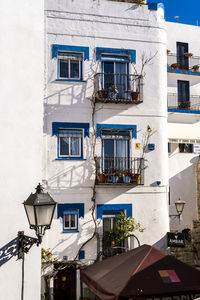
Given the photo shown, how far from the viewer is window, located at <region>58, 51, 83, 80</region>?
14098 millimetres

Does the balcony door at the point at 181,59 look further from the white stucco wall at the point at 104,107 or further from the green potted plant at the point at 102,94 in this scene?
the green potted plant at the point at 102,94

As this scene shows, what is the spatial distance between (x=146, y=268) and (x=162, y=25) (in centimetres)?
1117

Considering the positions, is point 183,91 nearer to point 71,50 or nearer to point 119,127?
point 119,127

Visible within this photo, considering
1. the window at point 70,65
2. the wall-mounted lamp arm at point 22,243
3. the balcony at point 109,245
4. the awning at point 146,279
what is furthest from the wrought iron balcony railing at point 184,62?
the wall-mounted lamp arm at point 22,243

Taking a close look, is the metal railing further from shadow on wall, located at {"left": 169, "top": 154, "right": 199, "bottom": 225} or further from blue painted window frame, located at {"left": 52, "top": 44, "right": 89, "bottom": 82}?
blue painted window frame, located at {"left": 52, "top": 44, "right": 89, "bottom": 82}

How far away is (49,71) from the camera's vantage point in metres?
13.8

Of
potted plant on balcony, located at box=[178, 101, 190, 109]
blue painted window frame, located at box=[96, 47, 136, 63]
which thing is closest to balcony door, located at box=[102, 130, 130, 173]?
blue painted window frame, located at box=[96, 47, 136, 63]

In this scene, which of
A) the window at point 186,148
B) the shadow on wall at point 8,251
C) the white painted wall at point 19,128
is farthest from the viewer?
the window at point 186,148

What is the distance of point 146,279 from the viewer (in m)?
6.61

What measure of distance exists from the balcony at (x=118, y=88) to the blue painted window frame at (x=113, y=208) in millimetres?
3975

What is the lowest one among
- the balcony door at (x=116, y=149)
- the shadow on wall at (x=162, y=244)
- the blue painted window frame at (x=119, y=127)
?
the shadow on wall at (x=162, y=244)

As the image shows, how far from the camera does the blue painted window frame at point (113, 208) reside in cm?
1367

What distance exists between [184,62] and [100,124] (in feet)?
25.7

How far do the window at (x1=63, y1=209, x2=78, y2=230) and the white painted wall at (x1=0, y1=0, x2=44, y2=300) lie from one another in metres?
5.99
